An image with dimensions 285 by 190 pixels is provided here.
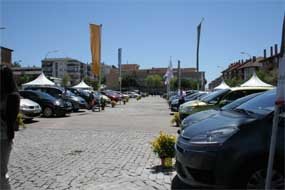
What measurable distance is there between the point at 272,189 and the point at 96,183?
273 centimetres

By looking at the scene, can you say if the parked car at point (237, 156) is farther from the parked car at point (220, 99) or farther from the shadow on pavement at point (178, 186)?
the parked car at point (220, 99)

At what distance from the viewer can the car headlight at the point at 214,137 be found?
4.79 meters

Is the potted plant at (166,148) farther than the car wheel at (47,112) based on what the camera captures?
No

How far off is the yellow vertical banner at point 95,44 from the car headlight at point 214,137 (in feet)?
73.8

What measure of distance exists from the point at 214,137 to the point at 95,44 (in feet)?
74.7

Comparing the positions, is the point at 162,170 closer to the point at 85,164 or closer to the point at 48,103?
the point at 85,164

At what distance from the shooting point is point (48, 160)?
7.87m

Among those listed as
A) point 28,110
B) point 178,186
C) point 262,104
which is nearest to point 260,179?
point 178,186

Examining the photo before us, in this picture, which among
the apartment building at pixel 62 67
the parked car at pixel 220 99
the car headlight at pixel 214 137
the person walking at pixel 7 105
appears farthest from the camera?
the apartment building at pixel 62 67

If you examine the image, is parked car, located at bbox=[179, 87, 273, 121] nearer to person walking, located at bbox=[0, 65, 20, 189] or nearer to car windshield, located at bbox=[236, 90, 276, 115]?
car windshield, located at bbox=[236, 90, 276, 115]

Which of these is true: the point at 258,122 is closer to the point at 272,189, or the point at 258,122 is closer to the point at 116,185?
the point at 272,189

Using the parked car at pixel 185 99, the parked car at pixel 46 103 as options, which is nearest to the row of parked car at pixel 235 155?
the parked car at pixel 46 103

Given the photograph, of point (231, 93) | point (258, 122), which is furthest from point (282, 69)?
point (231, 93)

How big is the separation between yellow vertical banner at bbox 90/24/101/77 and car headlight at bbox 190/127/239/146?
73.8 ft
